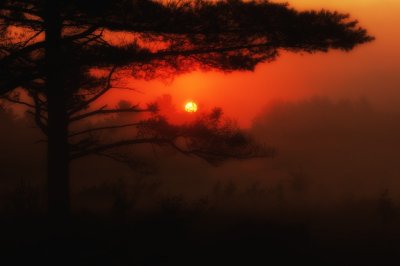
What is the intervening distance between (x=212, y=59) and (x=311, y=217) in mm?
4808

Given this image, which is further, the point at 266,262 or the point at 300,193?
the point at 300,193

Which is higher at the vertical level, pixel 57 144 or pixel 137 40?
pixel 137 40

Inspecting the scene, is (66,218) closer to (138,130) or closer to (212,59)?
(138,130)

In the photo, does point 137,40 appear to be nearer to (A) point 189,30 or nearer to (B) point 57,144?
(A) point 189,30

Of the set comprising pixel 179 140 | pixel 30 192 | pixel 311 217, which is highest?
pixel 179 140

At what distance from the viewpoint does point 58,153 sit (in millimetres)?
9102

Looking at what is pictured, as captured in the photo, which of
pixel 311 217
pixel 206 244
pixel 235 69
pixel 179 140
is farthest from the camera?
pixel 311 217

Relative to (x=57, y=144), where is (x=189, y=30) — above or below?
above

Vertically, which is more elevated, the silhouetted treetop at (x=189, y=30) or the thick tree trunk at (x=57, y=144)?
the silhouetted treetop at (x=189, y=30)

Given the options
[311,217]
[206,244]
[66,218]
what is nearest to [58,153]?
[66,218]

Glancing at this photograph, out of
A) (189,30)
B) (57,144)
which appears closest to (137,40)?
(189,30)

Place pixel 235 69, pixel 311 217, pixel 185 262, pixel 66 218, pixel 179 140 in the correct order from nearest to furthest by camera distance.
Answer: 1. pixel 185 262
2. pixel 66 218
3. pixel 235 69
4. pixel 179 140
5. pixel 311 217

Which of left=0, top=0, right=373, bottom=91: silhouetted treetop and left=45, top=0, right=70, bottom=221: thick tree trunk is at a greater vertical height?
left=0, top=0, right=373, bottom=91: silhouetted treetop

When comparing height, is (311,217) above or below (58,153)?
below
